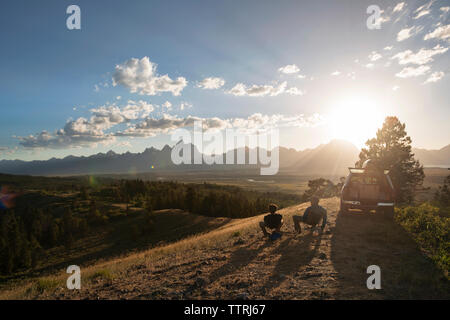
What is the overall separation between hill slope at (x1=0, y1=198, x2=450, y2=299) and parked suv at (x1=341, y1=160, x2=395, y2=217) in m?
1.16

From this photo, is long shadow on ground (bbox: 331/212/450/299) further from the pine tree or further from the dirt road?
the pine tree

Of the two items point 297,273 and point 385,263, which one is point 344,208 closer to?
point 385,263

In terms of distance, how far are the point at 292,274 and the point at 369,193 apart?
802 centimetres

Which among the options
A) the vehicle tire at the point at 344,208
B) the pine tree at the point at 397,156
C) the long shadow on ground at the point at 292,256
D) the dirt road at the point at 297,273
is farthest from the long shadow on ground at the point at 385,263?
the pine tree at the point at 397,156

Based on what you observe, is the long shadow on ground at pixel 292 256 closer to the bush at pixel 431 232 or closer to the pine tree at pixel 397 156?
the bush at pixel 431 232

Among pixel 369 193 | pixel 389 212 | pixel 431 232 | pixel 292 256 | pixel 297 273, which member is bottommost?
pixel 292 256

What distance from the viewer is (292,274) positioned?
20.1 feet

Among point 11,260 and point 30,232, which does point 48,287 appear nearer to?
point 11,260

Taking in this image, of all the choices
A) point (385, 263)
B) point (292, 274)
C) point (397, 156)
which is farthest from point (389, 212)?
point (397, 156)

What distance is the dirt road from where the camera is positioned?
16.8 ft

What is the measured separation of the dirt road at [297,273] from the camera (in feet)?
16.8

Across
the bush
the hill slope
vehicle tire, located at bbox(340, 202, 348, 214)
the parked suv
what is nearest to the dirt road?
the hill slope
